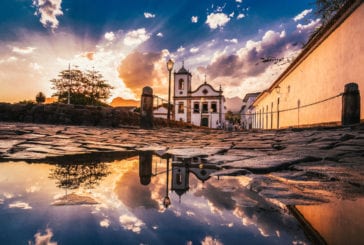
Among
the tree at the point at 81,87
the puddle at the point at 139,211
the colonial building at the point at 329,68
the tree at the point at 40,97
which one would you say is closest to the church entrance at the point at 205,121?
the tree at the point at 81,87

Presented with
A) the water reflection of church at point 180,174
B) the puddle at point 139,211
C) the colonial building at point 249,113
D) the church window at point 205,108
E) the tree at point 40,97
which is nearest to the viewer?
the puddle at point 139,211

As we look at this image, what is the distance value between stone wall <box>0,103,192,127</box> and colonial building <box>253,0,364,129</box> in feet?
22.0

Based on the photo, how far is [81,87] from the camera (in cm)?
5059

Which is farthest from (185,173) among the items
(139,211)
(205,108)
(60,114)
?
(205,108)

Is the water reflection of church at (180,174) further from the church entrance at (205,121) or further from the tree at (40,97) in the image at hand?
the church entrance at (205,121)

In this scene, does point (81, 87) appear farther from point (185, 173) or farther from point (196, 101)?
point (185, 173)

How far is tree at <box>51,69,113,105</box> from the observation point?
48.2m

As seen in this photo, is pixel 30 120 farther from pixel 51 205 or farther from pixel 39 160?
pixel 51 205

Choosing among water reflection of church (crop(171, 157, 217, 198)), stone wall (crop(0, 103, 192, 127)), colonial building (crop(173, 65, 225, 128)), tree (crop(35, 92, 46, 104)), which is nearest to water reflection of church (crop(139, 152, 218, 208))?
water reflection of church (crop(171, 157, 217, 198))

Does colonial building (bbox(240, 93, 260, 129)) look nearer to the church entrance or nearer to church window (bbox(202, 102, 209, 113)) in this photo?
the church entrance

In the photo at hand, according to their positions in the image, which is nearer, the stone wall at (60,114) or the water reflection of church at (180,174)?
the water reflection of church at (180,174)

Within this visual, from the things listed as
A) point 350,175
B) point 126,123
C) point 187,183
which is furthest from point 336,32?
point 187,183

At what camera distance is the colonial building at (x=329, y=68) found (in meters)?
7.97

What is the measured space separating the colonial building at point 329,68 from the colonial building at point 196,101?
32151 millimetres
